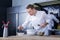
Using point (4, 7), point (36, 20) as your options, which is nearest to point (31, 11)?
point (36, 20)

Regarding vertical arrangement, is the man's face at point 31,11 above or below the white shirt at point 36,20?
above

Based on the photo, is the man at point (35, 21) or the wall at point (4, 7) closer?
the man at point (35, 21)

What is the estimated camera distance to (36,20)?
2064 mm

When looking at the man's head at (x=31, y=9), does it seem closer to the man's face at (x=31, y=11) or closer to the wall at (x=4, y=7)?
the man's face at (x=31, y=11)

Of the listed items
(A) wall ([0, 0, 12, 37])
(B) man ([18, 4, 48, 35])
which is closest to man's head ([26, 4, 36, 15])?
→ (B) man ([18, 4, 48, 35])

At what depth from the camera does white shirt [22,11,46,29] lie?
203 cm

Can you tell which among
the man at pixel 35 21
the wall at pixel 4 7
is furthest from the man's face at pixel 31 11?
the wall at pixel 4 7

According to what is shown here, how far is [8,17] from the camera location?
7.50ft

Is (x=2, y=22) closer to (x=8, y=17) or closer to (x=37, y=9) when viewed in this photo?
(x=8, y=17)

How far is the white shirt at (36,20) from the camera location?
2.03m

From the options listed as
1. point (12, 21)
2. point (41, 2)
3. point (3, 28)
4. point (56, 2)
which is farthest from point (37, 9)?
point (3, 28)

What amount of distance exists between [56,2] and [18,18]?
0.60 meters

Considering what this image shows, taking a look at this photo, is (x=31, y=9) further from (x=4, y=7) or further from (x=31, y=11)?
(x=4, y=7)

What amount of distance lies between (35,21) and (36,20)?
0.07 ft
